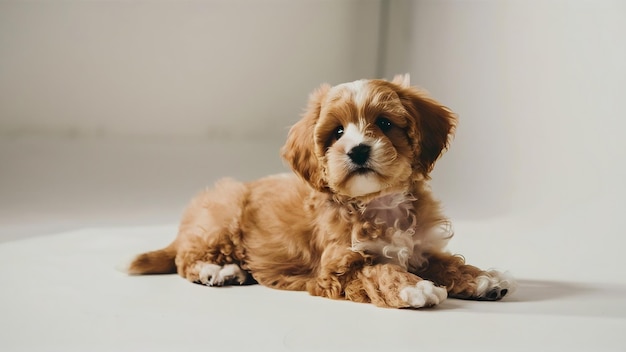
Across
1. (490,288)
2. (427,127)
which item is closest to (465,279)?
(490,288)

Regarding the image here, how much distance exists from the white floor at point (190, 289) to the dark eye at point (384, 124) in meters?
0.70

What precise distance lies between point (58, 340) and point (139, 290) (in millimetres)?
728

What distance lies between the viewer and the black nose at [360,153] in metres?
2.92

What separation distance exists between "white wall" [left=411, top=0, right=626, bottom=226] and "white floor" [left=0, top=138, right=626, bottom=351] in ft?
0.66

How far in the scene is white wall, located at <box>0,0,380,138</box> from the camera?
5969 mm

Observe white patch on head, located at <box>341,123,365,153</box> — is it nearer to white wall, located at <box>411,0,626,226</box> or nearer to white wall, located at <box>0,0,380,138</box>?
white wall, located at <box>411,0,626,226</box>

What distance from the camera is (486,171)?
540cm

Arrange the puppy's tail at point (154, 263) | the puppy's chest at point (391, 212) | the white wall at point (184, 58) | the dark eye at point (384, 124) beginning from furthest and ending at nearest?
1. the white wall at point (184, 58)
2. the puppy's tail at point (154, 263)
3. the puppy's chest at point (391, 212)
4. the dark eye at point (384, 124)

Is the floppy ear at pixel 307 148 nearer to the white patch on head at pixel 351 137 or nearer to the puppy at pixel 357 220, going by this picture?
the puppy at pixel 357 220

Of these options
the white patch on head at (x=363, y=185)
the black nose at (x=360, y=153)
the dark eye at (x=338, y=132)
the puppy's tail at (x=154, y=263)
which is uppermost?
the dark eye at (x=338, y=132)

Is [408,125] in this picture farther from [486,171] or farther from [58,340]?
[486,171]

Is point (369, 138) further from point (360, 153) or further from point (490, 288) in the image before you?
point (490, 288)

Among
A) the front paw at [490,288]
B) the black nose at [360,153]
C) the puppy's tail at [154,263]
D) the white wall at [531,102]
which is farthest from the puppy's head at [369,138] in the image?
the white wall at [531,102]

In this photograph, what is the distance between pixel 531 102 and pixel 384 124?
2314 millimetres
